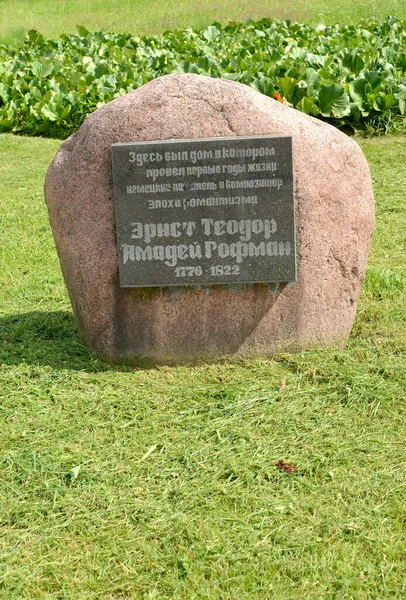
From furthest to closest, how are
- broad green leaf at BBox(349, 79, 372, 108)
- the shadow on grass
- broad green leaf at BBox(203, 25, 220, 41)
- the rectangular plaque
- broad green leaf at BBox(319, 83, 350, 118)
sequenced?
broad green leaf at BBox(203, 25, 220, 41) < broad green leaf at BBox(349, 79, 372, 108) < broad green leaf at BBox(319, 83, 350, 118) < the shadow on grass < the rectangular plaque

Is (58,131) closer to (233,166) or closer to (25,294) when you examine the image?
(25,294)

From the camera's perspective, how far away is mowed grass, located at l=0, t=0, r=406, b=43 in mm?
21250

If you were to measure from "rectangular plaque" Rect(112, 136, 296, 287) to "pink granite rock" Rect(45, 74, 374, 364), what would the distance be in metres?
0.09

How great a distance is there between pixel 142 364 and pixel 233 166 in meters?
1.26

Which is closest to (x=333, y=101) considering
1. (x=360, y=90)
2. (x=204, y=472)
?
(x=360, y=90)

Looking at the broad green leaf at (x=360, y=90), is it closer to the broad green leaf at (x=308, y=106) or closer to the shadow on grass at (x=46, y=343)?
the broad green leaf at (x=308, y=106)

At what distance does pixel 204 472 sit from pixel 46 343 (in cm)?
173

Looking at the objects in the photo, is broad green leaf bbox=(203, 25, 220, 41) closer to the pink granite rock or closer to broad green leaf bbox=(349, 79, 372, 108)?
broad green leaf bbox=(349, 79, 372, 108)

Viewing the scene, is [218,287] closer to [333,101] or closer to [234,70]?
[333,101]

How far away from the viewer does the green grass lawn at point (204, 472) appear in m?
3.34

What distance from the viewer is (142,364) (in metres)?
4.93

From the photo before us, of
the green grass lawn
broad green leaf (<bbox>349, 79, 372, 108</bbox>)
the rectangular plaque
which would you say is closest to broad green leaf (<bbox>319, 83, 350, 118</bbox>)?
broad green leaf (<bbox>349, 79, 372, 108</bbox>)

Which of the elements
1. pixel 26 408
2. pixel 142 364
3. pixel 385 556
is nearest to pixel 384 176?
pixel 142 364

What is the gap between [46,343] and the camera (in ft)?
17.3
